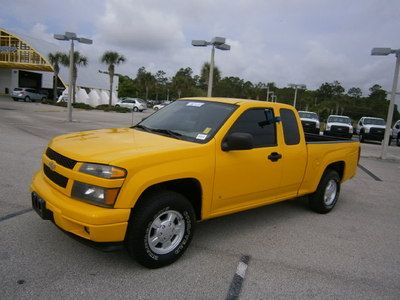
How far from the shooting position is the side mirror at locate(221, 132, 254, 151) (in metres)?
4.15

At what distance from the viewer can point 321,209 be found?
620cm

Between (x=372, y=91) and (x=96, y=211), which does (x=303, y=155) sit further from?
(x=372, y=91)

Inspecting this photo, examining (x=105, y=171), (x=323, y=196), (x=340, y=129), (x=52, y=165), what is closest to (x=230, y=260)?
(x=105, y=171)

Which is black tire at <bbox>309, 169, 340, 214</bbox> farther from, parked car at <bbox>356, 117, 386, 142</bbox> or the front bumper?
parked car at <bbox>356, 117, 386, 142</bbox>

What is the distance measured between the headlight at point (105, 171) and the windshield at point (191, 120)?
1.09 m

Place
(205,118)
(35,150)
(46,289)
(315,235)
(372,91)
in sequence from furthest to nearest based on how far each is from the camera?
1. (372,91)
2. (35,150)
3. (315,235)
4. (205,118)
5. (46,289)

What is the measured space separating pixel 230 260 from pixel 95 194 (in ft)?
5.53

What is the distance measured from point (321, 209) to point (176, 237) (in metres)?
3.08

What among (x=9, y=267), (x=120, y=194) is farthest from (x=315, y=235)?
(x=9, y=267)

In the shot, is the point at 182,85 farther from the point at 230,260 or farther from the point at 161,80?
the point at 230,260

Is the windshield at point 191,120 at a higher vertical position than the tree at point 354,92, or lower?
lower

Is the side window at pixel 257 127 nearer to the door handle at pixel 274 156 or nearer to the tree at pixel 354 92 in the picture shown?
the door handle at pixel 274 156

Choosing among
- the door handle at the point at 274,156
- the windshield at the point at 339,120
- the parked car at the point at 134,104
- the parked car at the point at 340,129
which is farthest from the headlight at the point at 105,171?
the parked car at the point at 134,104

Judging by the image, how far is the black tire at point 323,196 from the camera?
20.0ft
